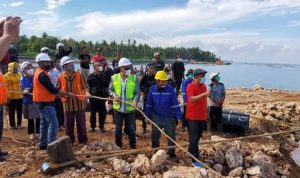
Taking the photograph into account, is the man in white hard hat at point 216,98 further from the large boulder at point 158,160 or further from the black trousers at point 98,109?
the large boulder at point 158,160

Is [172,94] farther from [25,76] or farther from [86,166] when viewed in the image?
[25,76]

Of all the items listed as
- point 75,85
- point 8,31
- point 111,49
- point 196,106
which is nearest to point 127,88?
point 75,85

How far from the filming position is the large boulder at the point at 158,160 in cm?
727

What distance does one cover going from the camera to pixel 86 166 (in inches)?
272

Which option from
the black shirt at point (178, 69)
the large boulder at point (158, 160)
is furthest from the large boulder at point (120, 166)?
the black shirt at point (178, 69)

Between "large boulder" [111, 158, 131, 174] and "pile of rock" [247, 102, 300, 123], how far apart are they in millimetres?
9054

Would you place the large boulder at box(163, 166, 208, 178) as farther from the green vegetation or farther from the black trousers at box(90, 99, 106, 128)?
the green vegetation

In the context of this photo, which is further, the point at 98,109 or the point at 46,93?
the point at 98,109

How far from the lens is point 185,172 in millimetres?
7152

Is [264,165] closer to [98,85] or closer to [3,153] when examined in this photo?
[98,85]

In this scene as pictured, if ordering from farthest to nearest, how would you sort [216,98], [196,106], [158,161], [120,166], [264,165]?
1. [216,98]
2. [264,165]
3. [196,106]
4. [158,161]
5. [120,166]

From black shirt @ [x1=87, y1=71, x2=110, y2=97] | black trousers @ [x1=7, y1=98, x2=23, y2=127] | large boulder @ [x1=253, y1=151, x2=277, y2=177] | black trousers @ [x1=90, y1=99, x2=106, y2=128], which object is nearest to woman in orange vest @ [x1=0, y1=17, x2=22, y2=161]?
black trousers @ [x1=90, y1=99, x2=106, y2=128]

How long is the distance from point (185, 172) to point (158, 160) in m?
0.55

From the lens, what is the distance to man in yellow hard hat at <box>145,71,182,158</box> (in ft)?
25.9
